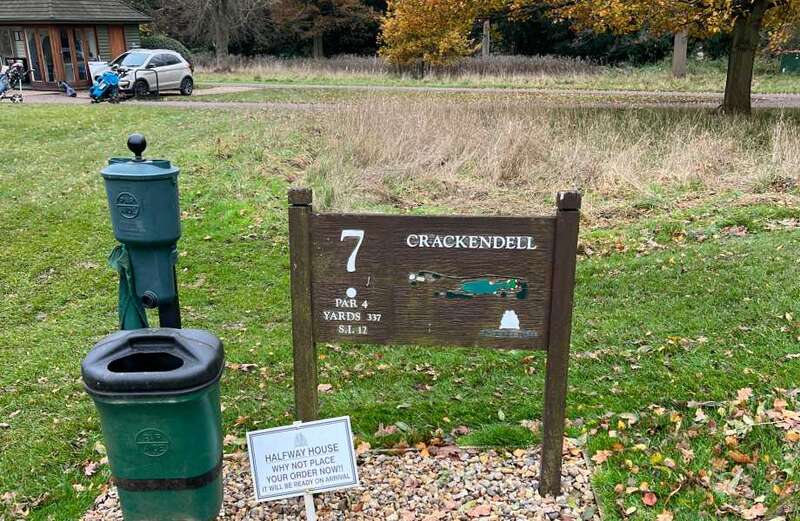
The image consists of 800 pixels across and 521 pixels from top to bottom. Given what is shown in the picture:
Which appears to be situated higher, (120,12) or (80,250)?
(120,12)

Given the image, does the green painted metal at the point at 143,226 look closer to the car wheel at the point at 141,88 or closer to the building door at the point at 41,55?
the car wheel at the point at 141,88

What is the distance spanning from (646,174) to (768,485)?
7.36 metres

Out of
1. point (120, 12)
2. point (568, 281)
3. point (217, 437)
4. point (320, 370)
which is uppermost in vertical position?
point (120, 12)

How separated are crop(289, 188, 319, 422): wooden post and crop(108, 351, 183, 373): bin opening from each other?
0.54 m

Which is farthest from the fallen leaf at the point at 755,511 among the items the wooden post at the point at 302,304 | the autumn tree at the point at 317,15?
the autumn tree at the point at 317,15

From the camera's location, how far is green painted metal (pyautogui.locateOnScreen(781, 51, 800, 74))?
32812 millimetres

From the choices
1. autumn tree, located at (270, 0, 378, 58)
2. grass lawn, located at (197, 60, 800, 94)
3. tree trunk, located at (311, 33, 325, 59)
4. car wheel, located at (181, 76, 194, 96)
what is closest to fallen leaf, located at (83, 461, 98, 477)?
car wheel, located at (181, 76, 194, 96)

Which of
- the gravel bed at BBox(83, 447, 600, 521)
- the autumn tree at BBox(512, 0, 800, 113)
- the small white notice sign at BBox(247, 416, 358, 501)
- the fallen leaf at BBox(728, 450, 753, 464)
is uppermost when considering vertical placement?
the autumn tree at BBox(512, 0, 800, 113)

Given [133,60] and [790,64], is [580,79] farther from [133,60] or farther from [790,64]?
[133,60]

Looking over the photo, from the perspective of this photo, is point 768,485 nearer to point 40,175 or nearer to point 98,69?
point 40,175

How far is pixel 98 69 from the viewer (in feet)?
74.1

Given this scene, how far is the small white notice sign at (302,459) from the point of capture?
3.04 meters

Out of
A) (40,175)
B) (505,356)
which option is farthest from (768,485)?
(40,175)

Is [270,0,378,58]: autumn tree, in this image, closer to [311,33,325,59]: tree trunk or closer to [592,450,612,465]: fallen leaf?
[311,33,325,59]: tree trunk
